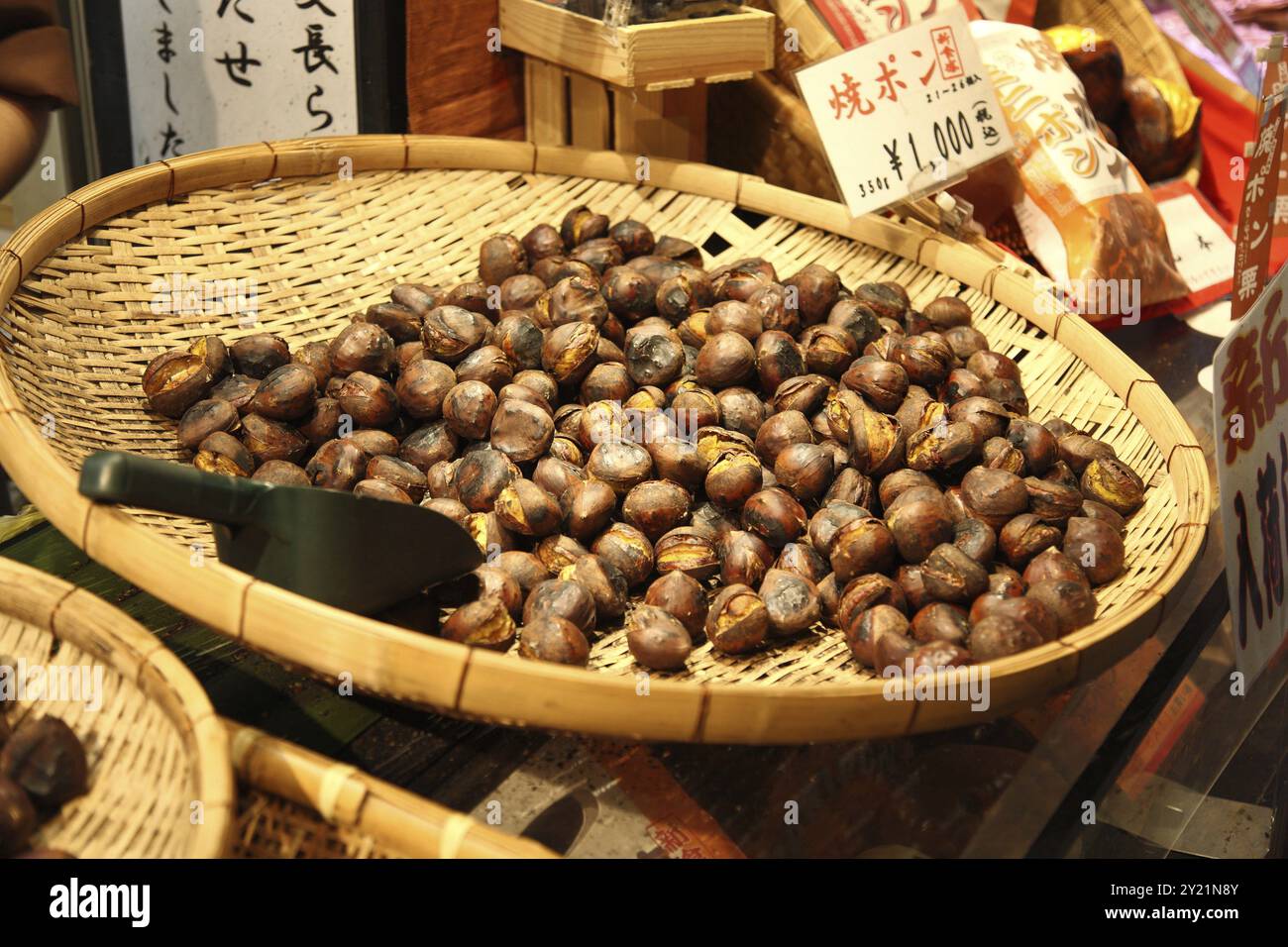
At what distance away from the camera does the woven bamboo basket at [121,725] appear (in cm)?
99

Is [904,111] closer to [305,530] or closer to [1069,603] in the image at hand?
[1069,603]

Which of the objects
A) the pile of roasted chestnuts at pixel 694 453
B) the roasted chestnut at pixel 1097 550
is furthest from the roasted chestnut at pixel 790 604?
the roasted chestnut at pixel 1097 550

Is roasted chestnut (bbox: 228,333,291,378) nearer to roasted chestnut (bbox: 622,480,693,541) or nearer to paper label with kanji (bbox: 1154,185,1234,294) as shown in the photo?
roasted chestnut (bbox: 622,480,693,541)

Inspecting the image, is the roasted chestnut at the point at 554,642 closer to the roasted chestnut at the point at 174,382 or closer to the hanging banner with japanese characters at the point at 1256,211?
the roasted chestnut at the point at 174,382

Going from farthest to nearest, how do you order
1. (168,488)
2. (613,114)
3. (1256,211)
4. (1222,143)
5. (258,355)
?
(1222,143) < (613,114) < (258,355) < (1256,211) < (168,488)

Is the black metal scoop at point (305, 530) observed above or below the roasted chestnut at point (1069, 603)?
above

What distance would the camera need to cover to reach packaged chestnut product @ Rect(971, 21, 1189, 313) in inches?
95.0

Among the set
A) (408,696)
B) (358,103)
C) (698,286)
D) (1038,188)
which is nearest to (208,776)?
(408,696)

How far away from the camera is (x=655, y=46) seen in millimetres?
2238

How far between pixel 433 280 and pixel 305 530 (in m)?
1.06

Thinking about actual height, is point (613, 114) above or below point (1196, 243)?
above

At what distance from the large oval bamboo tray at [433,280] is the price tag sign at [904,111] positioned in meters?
0.18

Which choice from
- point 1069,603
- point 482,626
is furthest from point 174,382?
point 1069,603

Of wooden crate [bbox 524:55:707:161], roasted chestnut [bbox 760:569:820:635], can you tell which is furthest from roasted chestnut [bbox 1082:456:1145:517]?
wooden crate [bbox 524:55:707:161]
